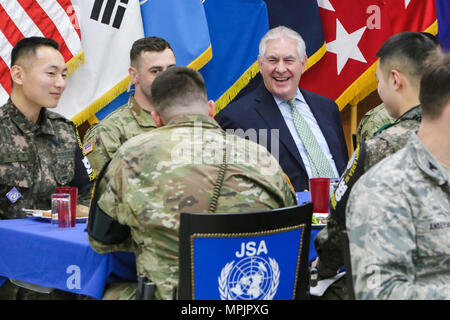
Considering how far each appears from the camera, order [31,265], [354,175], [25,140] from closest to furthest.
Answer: [354,175]
[31,265]
[25,140]

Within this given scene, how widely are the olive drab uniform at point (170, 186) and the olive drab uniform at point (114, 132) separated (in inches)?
61.9

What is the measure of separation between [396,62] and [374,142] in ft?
1.50

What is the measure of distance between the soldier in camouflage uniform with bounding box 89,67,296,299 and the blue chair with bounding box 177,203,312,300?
0.12 m

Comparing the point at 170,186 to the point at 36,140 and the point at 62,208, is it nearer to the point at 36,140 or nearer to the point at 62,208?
the point at 62,208

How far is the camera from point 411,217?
5.00 ft

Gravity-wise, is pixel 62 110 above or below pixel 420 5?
below

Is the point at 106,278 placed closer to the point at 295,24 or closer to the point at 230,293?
the point at 230,293

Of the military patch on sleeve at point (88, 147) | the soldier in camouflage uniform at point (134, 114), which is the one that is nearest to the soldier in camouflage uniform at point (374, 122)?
the soldier in camouflage uniform at point (134, 114)

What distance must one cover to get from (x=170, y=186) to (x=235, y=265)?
31 cm

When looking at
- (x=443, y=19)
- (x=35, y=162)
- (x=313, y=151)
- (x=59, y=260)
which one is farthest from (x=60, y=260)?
(x=443, y=19)

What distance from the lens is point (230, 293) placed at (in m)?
1.75

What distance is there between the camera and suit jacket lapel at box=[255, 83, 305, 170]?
3504mm

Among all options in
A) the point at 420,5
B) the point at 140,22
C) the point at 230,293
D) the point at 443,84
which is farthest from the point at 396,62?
the point at 420,5

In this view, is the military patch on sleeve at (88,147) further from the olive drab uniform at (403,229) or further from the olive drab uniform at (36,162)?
the olive drab uniform at (403,229)
